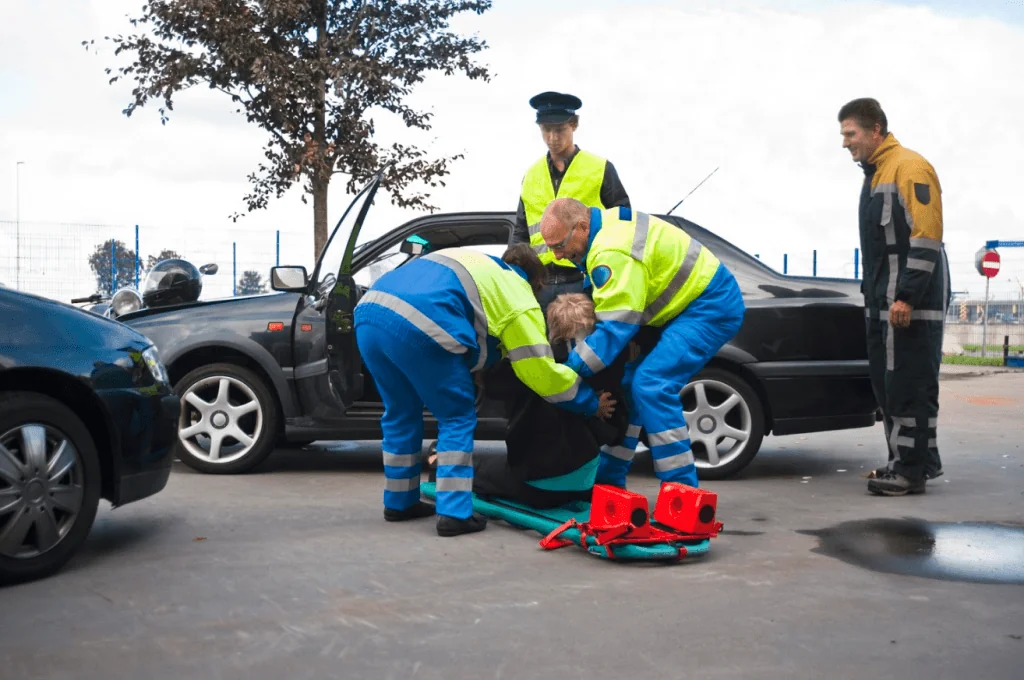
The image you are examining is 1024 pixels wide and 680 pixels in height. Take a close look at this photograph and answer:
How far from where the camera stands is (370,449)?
28.0ft

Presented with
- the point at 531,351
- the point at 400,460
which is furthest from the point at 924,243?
the point at 400,460

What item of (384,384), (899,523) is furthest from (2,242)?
(899,523)

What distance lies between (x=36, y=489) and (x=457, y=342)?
1794 millimetres

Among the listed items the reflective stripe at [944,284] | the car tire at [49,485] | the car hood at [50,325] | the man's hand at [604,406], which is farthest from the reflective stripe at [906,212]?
the car tire at [49,485]

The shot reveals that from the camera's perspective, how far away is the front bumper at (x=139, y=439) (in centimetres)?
453

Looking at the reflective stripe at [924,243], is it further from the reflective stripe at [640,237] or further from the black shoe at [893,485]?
the reflective stripe at [640,237]

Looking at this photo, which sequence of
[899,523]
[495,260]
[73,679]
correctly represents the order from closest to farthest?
[73,679] → [495,260] → [899,523]

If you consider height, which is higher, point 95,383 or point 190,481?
point 95,383

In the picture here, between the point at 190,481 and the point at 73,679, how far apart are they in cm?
369

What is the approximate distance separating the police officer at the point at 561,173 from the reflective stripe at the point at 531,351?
1.22m

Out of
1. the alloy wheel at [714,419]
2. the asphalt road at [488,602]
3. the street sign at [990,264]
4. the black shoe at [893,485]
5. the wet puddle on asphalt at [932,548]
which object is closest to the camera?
the asphalt road at [488,602]

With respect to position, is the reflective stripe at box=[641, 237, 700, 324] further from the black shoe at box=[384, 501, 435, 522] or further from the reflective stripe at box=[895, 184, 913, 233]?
the reflective stripe at box=[895, 184, 913, 233]

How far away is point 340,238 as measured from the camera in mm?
6535

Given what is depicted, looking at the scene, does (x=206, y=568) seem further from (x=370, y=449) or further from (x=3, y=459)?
(x=370, y=449)
